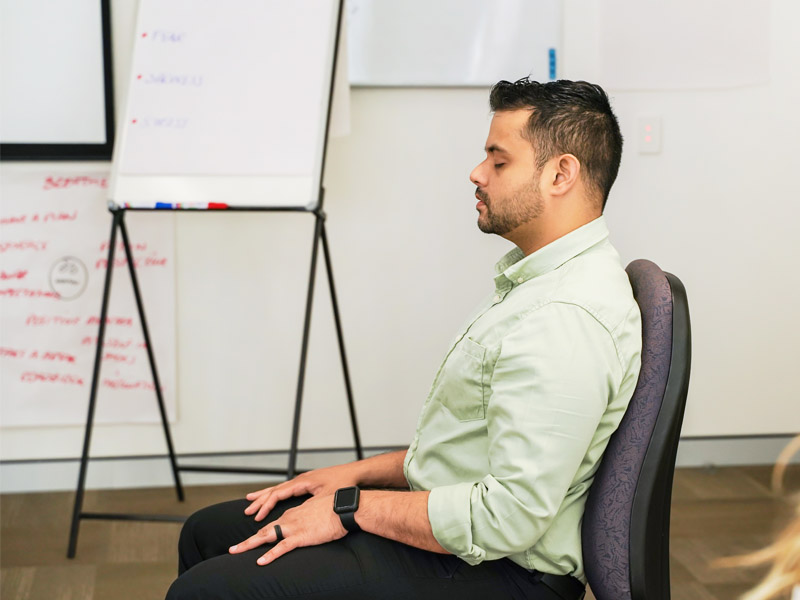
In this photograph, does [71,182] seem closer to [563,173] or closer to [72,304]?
[72,304]

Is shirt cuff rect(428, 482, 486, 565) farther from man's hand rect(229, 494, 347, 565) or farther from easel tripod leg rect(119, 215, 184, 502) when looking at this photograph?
easel tripod leg rect(119, 215, 184, 502)

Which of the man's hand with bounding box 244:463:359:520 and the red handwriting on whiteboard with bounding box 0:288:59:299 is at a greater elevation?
the red handwriting on whiteboard with bounding box 0:288:59:299

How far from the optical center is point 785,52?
8.59 feet

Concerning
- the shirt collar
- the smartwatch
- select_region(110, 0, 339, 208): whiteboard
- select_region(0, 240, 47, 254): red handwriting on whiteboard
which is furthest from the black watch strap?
select_region(0, 240, 47, 254): red handwriting on whiteboard

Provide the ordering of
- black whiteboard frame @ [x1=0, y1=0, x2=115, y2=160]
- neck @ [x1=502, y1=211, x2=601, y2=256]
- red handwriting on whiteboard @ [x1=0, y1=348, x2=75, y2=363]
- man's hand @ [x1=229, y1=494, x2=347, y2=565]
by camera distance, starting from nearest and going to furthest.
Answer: man's hand @ [x1=229, y1=494, x2=347, y2=565] < neck @ [x1=502, y1=211, x2=601, y2=256] < black whiteboard frame @ [x1=0, y1=0, x2=115, y2=160] < red handwriting on whiteboard @ [x1=0, y1=348, x2=75, y2=363]

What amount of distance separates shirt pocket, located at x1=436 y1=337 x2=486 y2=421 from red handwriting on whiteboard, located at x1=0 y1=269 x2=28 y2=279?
5.78 ft

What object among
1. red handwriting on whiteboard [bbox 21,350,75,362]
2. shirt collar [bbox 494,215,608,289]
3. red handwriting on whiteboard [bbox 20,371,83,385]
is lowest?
red handwriting on whiteboard [bbox 20,371,83,385]

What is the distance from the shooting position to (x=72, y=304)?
2.57 m

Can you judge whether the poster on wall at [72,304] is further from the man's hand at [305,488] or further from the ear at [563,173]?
the ear at [563,173]

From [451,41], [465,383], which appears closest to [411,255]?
[451,41]

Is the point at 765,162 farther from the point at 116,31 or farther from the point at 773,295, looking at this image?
the point at 116,31

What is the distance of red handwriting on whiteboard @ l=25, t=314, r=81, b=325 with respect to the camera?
8.41 feet

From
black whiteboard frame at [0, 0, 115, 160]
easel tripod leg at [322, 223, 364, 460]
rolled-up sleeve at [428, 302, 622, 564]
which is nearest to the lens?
rolled-up sleeve at [428, 302, 622, 564]

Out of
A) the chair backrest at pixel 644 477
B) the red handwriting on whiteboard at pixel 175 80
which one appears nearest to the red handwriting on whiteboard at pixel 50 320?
the red handwriting on whiteboard at pixel 175 80
